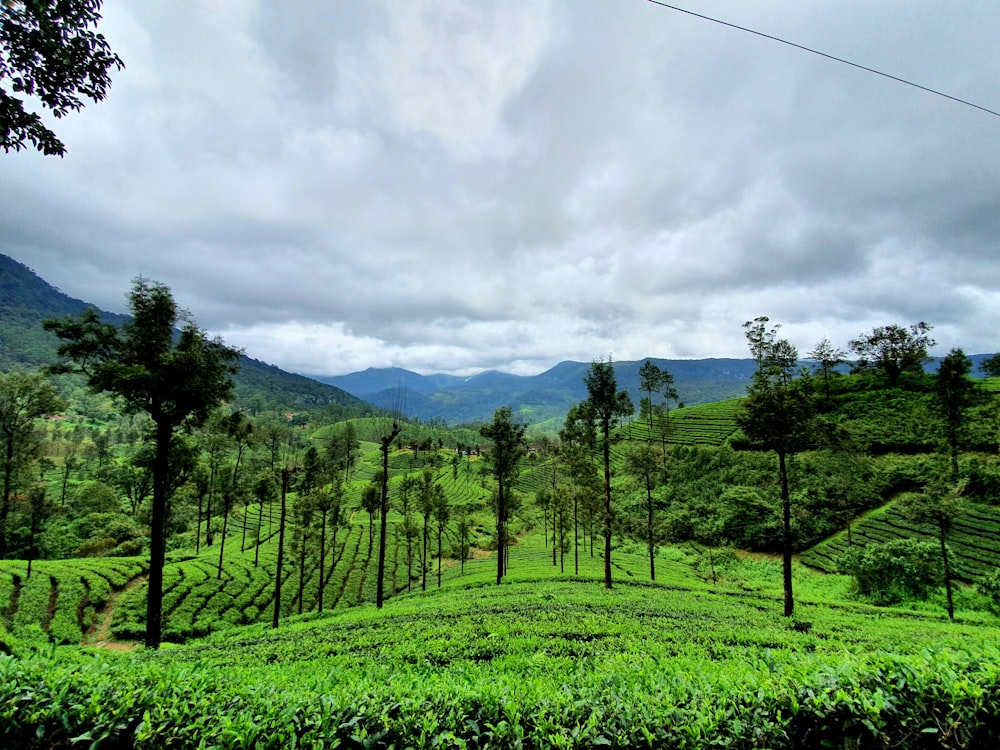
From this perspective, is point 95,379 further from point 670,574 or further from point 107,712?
point 670,574

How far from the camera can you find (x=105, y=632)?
23.4m

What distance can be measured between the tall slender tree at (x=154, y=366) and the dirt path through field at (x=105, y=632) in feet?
39.0

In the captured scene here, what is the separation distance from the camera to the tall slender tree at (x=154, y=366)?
535 inches

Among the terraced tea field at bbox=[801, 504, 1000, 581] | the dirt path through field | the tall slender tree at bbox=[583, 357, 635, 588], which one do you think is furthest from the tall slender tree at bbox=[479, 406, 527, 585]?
the terraced tea field at bbox=[801, 504, 1000, 581]

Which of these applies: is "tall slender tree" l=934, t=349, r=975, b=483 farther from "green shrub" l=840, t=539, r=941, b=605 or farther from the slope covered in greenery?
the slope covered in greenery

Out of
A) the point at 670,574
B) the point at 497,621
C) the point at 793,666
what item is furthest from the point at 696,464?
the point at 793,666

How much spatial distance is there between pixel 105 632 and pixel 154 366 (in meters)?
21.5

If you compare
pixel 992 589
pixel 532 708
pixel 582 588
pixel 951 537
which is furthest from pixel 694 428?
pixel 532 708

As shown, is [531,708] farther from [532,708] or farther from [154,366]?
[154,366]

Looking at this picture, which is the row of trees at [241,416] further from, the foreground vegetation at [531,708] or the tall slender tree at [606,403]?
the foreground vegetation at [531,708]

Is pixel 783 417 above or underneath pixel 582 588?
above

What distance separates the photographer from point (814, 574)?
32.9 m

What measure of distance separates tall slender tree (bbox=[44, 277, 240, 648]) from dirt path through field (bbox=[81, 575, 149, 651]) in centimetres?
1188

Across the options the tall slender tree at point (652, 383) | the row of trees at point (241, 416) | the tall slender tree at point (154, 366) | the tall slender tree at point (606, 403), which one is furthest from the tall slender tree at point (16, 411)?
the tall slender tree at point (652, 383)
